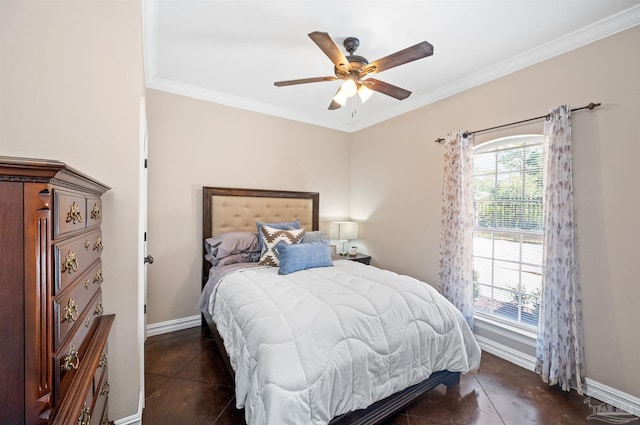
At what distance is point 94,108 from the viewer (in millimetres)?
1396

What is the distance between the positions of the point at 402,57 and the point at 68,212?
6.50 ft

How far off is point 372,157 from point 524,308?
2.60 metres

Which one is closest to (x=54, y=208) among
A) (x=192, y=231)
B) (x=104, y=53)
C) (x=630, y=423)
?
(x=104, y=53)

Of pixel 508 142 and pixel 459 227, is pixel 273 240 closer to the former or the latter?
pixel 459 227

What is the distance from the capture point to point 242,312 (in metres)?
1.80

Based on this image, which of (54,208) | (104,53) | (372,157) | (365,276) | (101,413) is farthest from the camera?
(372,157)

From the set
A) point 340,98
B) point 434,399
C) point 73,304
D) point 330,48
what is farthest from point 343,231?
point 73,304

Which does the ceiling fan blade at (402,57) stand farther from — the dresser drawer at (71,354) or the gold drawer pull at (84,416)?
the gold drawer pull at (84,416)

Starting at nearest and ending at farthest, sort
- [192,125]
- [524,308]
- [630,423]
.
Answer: [630,423], [524,308], [192,125]

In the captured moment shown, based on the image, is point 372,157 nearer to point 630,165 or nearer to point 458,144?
point 458,144

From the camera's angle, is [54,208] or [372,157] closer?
[54,208]

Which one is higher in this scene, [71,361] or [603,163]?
[603,163]

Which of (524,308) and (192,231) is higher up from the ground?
(192,231)

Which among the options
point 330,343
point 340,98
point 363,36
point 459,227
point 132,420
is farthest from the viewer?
point 459,227
